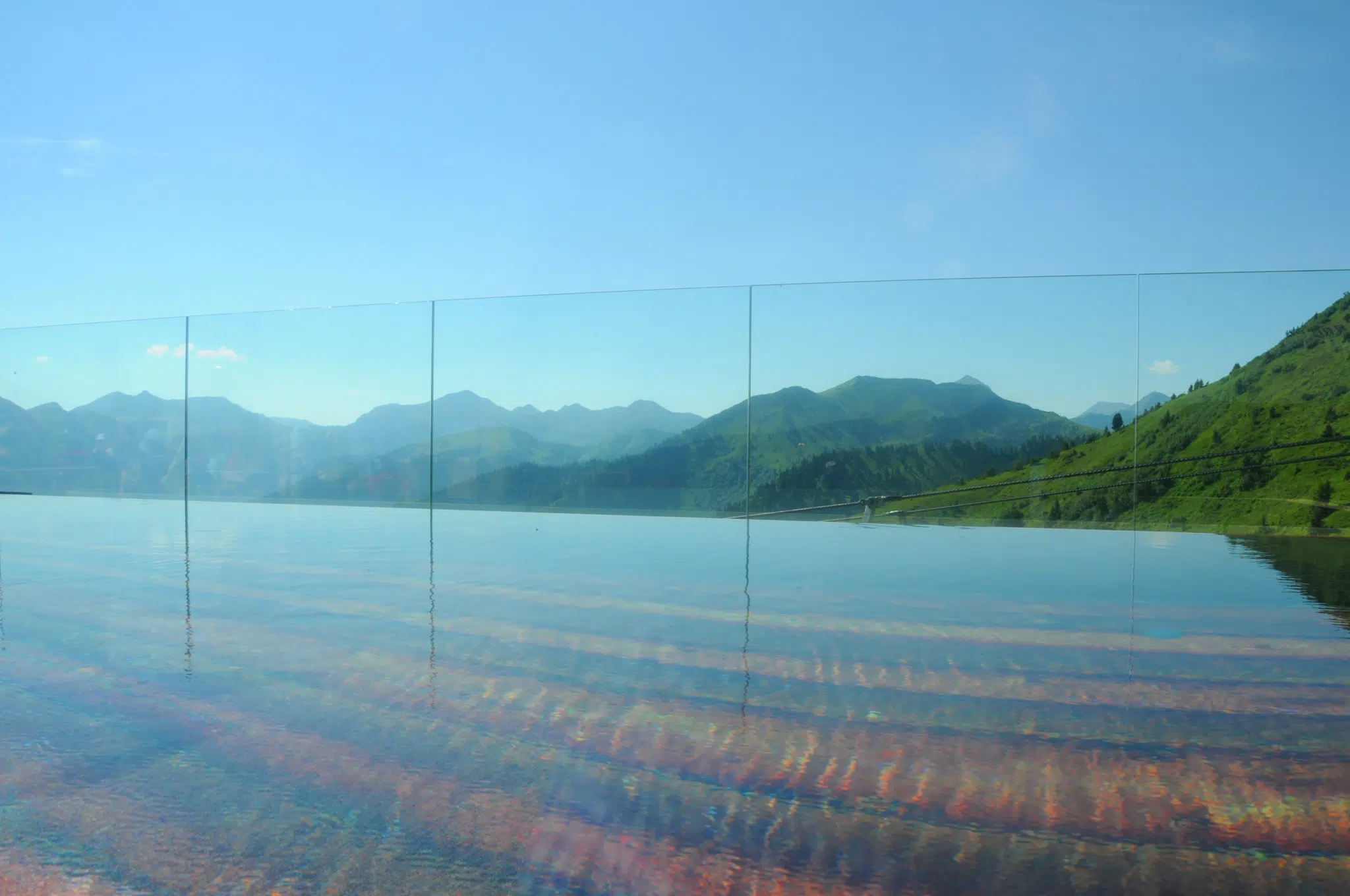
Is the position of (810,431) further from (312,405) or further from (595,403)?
(312,405)

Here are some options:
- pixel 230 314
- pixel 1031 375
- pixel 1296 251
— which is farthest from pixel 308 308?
pixel 1296 251

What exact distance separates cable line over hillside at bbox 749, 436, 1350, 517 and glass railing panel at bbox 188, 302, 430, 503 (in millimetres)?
2263

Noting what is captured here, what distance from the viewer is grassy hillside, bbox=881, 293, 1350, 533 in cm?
435

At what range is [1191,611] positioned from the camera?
7.92 ft

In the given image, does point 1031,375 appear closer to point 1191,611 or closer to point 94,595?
point 1191,611

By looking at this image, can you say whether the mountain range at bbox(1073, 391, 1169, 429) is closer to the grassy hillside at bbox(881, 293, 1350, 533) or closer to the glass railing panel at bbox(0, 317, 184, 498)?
the grassy hillside at bbox(881, 293, 1350, 533)

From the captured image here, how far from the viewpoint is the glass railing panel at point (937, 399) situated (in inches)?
185

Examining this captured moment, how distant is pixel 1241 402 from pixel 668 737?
433 centimetres

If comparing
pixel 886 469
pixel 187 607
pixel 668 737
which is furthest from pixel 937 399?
pixel 668 737

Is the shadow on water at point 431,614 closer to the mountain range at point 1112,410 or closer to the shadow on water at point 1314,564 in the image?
the shadow on water at point 1314,564

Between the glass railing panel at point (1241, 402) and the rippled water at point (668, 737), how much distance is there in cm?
176

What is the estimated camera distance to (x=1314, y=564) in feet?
11.3

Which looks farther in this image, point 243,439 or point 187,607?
point 243,439

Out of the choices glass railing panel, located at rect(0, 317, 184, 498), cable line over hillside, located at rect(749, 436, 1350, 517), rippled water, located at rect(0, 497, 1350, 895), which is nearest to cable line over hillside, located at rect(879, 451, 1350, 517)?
cable line over hillside, located at rect(749, 436, 1350, 517)
